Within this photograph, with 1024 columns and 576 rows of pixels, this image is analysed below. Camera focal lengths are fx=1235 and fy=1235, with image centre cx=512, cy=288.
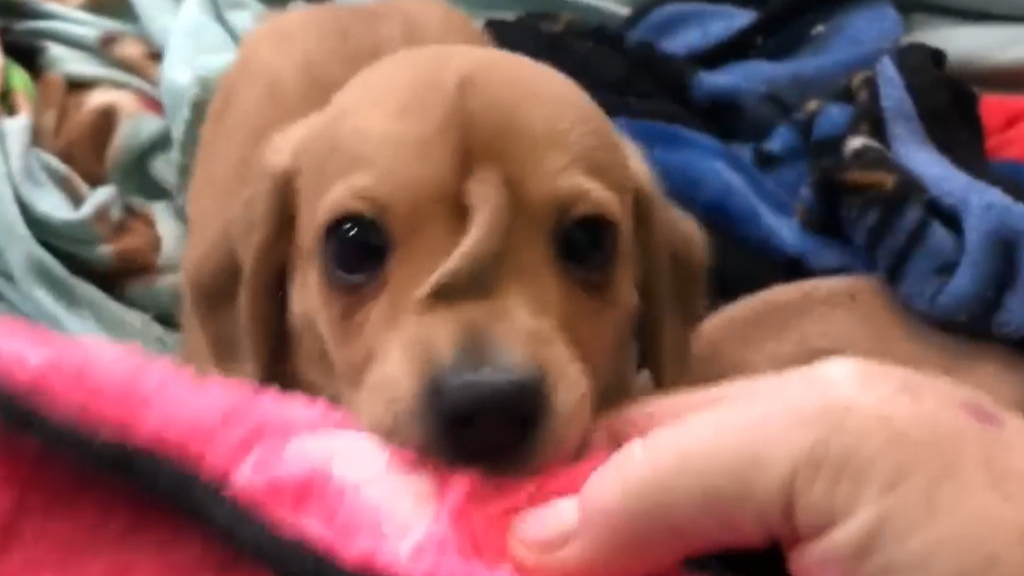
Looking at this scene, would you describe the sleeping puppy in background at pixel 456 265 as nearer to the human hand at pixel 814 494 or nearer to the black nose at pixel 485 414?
the black nose at pixel 485 414

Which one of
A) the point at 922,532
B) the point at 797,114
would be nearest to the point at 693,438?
the point at 922,532

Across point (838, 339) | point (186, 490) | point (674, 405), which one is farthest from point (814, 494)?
point (838, 339)

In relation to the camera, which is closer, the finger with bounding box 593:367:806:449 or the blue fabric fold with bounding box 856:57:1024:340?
the finger with bounding box 593:367:806:449

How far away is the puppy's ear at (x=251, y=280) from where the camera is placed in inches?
58.4

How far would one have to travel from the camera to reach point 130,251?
75.8 inches

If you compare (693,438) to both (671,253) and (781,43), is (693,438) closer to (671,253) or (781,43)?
(671,253)

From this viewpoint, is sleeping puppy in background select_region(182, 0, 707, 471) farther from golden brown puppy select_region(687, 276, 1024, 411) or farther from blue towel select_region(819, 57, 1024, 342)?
blue towel select_region(819, 57, 1024, 342)

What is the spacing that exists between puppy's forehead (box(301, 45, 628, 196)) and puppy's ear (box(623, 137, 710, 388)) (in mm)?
111

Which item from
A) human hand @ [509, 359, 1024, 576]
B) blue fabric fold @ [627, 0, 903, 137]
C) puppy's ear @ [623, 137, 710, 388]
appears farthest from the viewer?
blue fabric fold @ [627, 0, 903, 137]

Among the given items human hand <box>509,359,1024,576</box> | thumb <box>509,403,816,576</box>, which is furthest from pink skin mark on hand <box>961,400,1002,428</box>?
thumb <box>509,403,816,576</box>

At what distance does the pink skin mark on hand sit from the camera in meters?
0.77

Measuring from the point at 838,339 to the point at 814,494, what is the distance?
30.9 inches

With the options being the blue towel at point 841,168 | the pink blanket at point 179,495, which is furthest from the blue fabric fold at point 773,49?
the pink blanket at point 179,495

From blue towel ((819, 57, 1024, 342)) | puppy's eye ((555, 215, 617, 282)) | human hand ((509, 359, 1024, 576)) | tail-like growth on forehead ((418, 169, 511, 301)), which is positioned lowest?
blue towel ((819, 57, 1024, 342))
